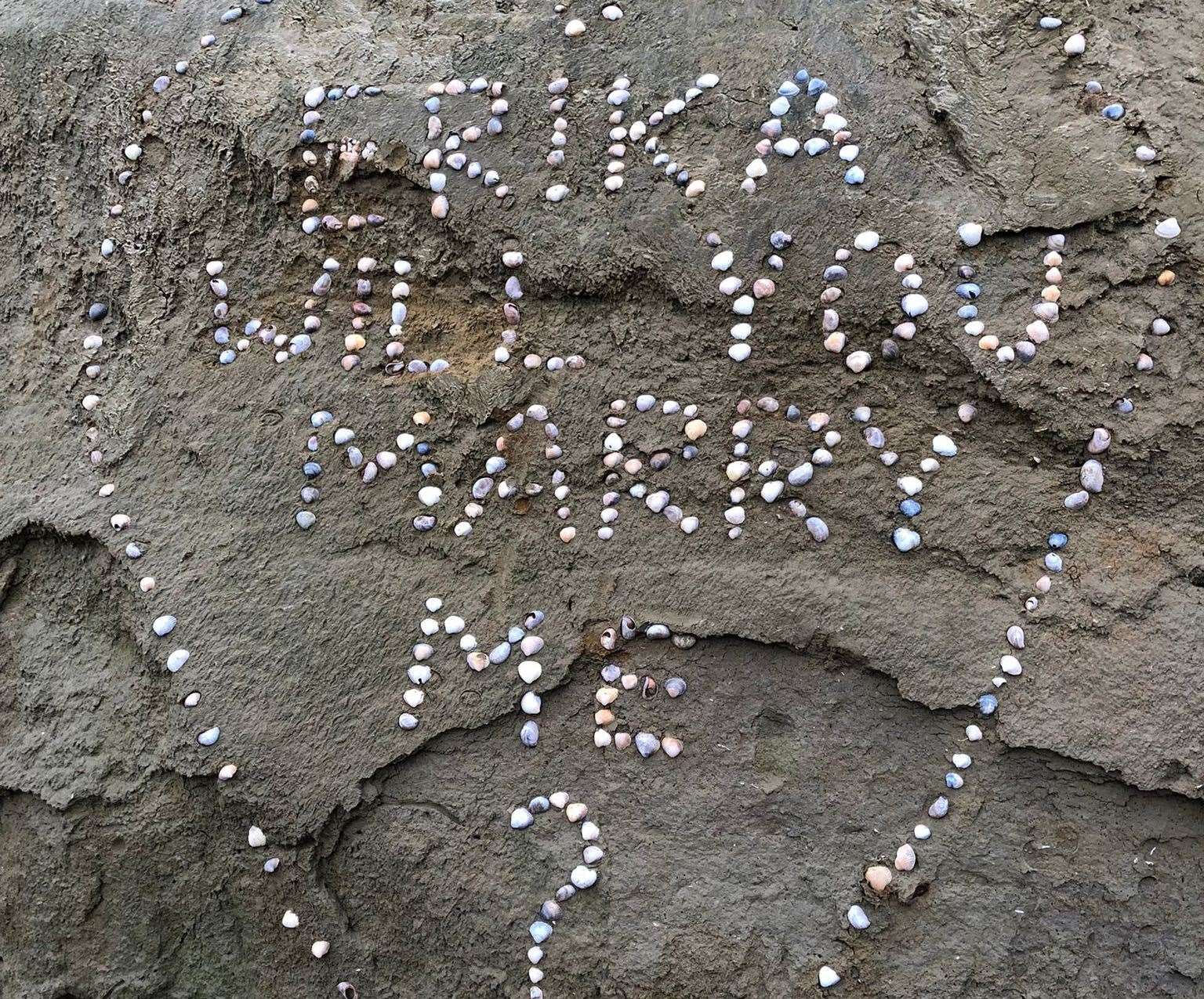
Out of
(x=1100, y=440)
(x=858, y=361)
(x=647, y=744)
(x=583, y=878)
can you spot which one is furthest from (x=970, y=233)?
(x=583, y=878)

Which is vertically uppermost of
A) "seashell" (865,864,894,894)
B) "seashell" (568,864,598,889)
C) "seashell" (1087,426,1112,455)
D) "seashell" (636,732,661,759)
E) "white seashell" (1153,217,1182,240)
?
"white seashell" (1153,217,1182,240)

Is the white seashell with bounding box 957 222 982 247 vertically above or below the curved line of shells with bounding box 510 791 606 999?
above

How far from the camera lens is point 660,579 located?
7.47 feet

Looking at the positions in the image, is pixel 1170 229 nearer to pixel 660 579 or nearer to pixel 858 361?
pixel 858 361

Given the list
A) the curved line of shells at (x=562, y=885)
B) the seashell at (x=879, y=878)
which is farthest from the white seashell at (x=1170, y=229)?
the curved line of shells at (x=562, y=885)

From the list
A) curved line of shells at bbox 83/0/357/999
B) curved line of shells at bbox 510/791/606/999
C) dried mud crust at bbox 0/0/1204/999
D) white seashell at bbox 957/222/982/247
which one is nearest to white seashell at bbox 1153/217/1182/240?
dried mud crust at bbox 0/0/1204/999

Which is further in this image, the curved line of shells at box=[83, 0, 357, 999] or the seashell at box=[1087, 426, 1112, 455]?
the curved line of shells at box=[83, 0, 357, 999]

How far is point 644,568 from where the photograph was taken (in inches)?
90.2

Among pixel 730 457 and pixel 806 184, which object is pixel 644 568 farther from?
pixel 806 184

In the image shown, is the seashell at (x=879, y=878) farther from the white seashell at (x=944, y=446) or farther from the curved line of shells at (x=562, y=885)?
the white seashell at (x=944, y=446)

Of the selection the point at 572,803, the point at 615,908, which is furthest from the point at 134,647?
the point at 615,908

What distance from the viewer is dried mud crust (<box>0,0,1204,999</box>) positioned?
2.13 meters

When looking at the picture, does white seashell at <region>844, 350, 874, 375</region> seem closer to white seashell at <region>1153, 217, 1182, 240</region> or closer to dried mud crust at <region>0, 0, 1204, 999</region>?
dried mud crust at <region>0, 0, 1204, 999</region>

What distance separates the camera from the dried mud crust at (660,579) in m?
2.13
